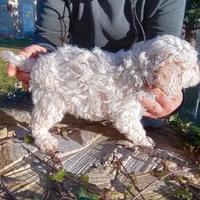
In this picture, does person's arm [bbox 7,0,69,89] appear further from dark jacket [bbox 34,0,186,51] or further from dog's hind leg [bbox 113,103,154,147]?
dog's hind leg [bbox 113,103,154,147]

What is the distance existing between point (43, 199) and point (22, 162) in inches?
13.3

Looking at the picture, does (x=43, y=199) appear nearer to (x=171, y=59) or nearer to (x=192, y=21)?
(x=171, y=59)

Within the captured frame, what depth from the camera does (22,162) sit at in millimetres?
2311

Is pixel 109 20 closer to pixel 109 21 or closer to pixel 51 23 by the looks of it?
pixel 109 21

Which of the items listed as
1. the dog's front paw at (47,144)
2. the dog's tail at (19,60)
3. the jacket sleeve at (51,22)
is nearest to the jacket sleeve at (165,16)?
the jacket sleeve at (51,22)

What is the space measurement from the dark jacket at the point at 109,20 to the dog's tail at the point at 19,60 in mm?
397

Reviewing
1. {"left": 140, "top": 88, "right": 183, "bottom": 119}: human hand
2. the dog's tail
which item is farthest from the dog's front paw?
{"left": 140, "top": 88, "right": 183, "bottom": 119}: human hand

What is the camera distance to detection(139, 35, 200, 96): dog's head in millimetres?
2510

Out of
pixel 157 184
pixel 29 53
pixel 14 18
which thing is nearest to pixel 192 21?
pixel 29 53

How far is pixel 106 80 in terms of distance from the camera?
263 centimetres

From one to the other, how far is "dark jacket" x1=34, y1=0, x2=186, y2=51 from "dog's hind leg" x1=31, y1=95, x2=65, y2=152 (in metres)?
0.55

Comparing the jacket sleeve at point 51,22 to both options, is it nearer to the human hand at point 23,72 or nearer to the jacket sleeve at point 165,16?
the human hand at point 23,72

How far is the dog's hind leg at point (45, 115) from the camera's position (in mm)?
2621

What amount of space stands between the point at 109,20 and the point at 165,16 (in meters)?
0.38
